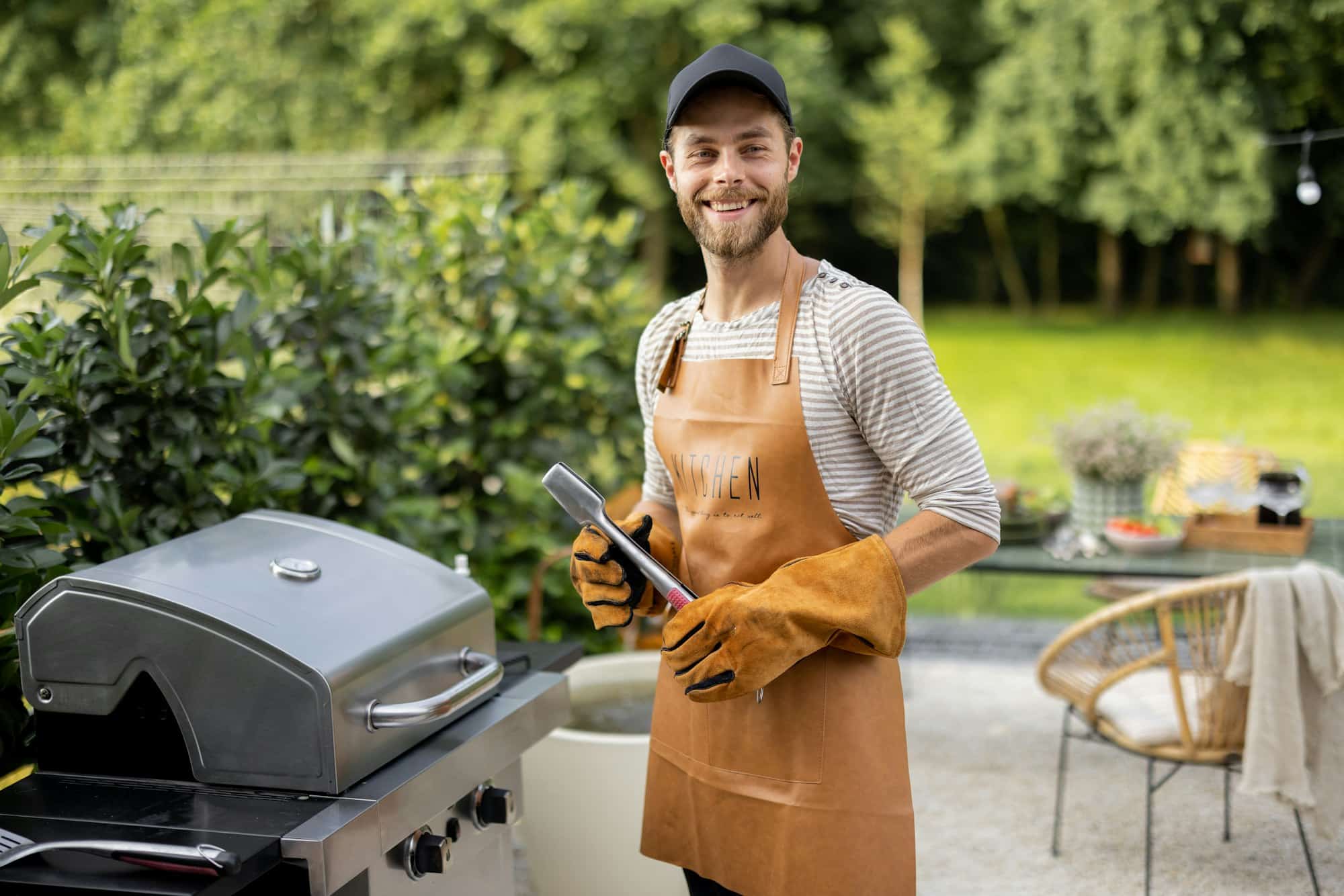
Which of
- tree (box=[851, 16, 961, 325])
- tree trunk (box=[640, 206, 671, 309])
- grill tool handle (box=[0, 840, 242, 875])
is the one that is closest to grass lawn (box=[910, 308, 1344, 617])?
tree (box=[851, 16, 961, 325])

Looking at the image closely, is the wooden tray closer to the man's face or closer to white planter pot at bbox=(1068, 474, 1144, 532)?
white planter pot at bbox=(1068, 474, 1144, 532)

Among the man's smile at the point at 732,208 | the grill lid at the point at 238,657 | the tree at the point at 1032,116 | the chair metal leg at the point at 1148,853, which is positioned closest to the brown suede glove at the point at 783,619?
the grill lid at the point at 238,657

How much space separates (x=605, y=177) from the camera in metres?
10.7

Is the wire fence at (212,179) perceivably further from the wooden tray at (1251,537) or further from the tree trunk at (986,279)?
the wooden tray at (1251,537)

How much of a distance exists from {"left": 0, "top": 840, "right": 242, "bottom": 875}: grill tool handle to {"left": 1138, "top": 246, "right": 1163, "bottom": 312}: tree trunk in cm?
954

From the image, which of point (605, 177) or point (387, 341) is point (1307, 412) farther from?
point (387, 341)

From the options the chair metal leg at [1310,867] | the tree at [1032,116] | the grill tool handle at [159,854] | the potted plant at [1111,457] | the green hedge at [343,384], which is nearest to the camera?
the grill tool handle at [159,854]

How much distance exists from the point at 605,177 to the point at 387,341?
8016 mm

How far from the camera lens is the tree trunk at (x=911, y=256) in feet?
32.5

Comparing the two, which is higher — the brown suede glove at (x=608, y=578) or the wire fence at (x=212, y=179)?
the wire fence at (x=212, y=179)

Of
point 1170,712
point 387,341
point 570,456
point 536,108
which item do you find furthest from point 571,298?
point 536,108

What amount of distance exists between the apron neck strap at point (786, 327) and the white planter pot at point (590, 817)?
1.06m

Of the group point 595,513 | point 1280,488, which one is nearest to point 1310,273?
point 1280,488

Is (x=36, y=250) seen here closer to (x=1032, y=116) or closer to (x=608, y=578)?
Result: (x=608, y=578)
